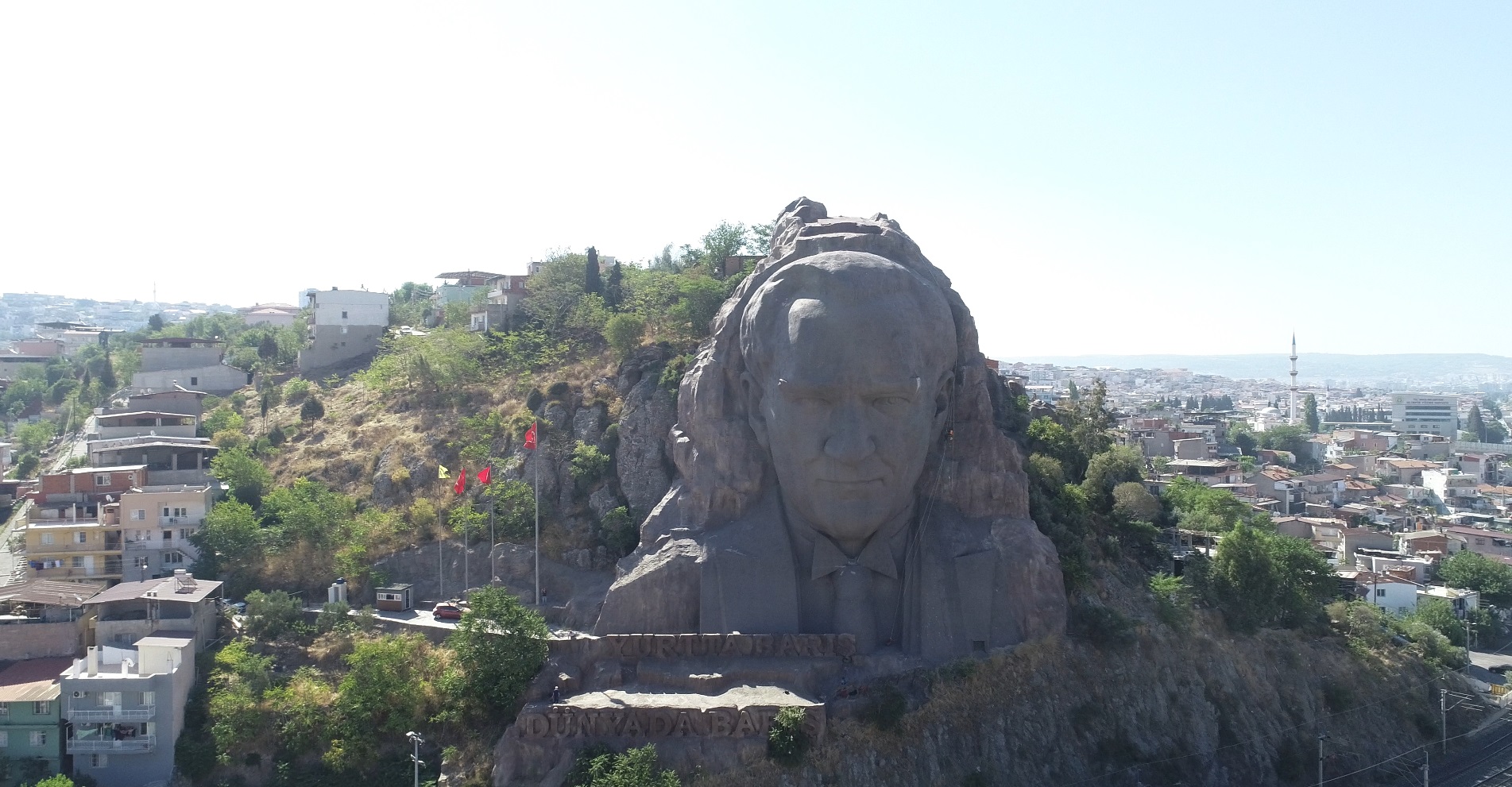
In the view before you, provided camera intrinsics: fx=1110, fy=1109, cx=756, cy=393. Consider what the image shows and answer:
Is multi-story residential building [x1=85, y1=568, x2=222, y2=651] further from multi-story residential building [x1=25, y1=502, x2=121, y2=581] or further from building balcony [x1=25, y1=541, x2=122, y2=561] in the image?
building balcony [x1=25, y1=541, x2=122, y2=561]

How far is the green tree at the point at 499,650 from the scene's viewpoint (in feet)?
96.2

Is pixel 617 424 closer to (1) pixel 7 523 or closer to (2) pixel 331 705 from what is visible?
(2) pixel 331 705

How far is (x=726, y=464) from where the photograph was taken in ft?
102

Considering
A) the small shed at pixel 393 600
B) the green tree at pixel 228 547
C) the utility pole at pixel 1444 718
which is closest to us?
the utility pole at pixel 1444 718

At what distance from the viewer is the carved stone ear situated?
30875mm

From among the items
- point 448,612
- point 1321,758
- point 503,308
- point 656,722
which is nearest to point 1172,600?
point 1321,758

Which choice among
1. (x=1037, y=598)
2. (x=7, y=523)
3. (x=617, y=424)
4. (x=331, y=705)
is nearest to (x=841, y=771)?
(x=1037, y=598)

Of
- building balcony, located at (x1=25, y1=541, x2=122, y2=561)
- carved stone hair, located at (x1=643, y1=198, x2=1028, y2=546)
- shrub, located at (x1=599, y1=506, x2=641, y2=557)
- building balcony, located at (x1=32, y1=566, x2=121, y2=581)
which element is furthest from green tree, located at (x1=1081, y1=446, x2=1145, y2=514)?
building balcony, located at (x1=25, y1=541, x2=122, y2=561)

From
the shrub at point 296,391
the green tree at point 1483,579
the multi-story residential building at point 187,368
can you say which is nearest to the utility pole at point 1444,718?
the green tree at point 1483,579

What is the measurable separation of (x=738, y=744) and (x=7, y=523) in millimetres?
34679

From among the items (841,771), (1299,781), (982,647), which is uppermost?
(982,647)

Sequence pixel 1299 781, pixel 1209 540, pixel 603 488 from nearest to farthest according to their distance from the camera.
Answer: pixel 1299 781, pixel 603 488, pixel 1209 540

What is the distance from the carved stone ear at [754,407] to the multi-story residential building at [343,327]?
33.7 m

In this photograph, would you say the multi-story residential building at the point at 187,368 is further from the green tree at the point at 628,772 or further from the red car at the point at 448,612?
the green tree at the point at 628,772
